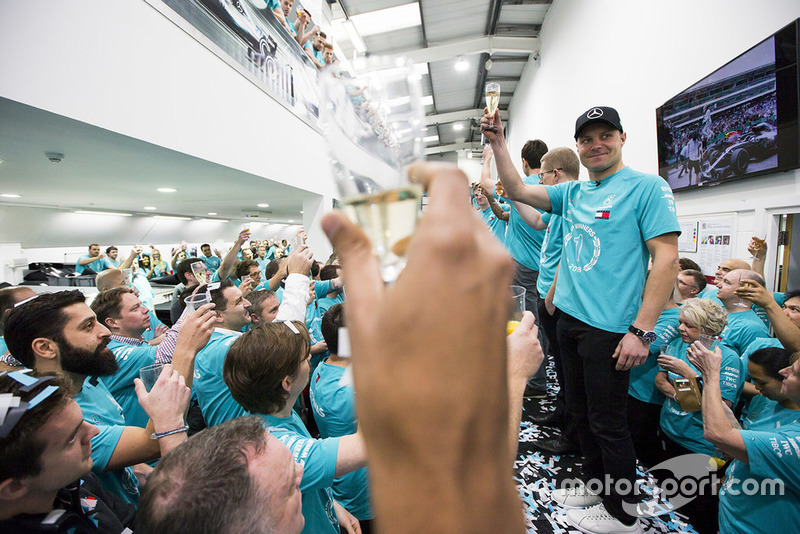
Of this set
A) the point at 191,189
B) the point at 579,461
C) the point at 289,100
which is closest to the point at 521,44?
the point at 289,100

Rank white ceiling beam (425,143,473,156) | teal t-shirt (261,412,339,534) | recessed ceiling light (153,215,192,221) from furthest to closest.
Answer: white ceiling beam (425,143,473,156) < recessed ceiling light (153,215,192,221) < teal t-shirt (261,412,339,534)

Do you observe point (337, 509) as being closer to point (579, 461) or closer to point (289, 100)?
point (579, 461)

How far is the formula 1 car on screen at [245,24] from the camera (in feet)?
11.4

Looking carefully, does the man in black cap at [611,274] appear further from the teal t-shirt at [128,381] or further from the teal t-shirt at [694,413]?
the teal t-shirt at [128,381]

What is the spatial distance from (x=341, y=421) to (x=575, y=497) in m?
1.61

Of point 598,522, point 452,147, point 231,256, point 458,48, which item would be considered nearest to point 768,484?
point 598,522

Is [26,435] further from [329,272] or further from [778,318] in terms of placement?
[778,318]

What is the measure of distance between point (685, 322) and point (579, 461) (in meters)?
1.27

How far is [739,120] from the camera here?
284 centimetres

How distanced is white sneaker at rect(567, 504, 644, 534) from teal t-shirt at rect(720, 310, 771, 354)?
1.45m

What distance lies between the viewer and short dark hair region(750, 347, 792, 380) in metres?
1.69

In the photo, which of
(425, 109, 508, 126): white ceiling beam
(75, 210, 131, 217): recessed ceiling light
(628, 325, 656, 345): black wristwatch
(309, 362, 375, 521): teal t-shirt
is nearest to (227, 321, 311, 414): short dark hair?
(309, 362, 375, 521): teal t-shirt

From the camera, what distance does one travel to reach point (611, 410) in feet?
6.03

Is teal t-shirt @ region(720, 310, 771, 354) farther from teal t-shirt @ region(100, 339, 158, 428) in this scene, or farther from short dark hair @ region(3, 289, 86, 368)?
short dark hair @ region(3, 289, 86, 368)
